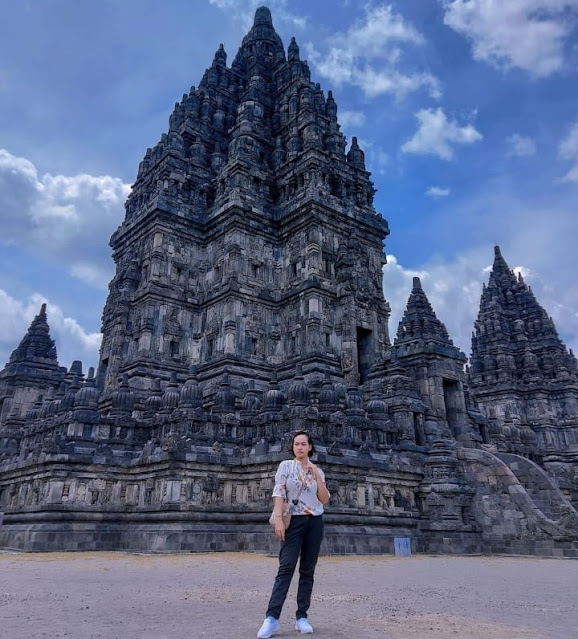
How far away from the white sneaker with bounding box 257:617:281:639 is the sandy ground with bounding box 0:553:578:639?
20cm

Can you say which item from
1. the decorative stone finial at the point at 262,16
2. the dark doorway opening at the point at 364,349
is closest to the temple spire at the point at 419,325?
the dark doorway opening at the point at 364,349

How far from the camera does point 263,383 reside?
31.1 meters

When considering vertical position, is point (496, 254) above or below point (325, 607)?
above

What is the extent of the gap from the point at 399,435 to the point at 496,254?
5082cm

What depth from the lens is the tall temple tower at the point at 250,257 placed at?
3212cm

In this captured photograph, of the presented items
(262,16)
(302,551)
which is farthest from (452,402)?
(262,16)

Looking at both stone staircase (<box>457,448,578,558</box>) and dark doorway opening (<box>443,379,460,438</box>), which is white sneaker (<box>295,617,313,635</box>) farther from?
dark doorway opening (<box>443,379,460,438</box>)

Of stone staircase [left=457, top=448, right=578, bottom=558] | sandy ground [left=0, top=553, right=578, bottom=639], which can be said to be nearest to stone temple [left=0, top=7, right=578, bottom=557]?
stone staircase [left=457, top=448, right=578, bottom=558]

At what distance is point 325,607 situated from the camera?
7688mm

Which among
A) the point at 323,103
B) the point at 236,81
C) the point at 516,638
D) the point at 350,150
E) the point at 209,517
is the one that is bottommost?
the point at 516,638

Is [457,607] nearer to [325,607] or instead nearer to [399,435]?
[325,607]

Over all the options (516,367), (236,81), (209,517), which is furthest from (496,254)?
(209,517)

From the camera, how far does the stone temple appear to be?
19953 millimetres

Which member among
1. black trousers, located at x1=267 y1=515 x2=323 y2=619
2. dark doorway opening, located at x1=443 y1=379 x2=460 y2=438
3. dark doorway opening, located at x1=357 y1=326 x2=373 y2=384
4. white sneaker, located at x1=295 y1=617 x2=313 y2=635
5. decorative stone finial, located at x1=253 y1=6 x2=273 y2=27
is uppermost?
decorative stone finial, located at x1=253 y1=6 x2=273 y2=27
